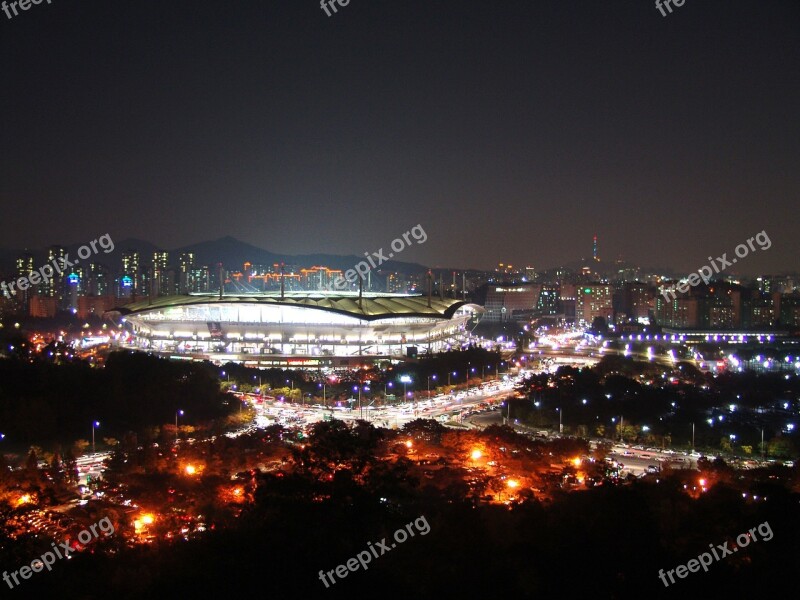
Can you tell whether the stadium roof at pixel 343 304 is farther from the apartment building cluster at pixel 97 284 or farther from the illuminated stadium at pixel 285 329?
the apartment building cluster at pixel 97 284

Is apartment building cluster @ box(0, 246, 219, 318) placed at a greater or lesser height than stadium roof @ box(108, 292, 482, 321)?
greater

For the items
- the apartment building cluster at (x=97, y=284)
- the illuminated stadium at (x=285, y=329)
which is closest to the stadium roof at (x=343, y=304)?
the illuminated stadium at (x=285, y=329)

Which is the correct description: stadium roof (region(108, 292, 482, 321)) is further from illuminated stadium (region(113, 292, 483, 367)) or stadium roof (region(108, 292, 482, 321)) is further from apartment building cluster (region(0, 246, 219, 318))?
apartment building cluster (region(0, 246, 219, 318))

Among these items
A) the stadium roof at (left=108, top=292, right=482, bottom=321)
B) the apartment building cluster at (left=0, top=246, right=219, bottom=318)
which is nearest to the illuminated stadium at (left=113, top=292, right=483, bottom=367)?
the stadium roof at (left=108, top=292, right=482, bottom=321)

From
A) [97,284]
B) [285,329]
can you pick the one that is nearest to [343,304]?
[285,329]

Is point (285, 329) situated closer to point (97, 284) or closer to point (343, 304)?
point (343, 304)

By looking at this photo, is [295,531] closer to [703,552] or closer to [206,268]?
[703,552]

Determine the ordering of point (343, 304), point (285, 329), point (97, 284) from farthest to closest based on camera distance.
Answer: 1. point (97, 284)
2. point (343, 304)
3. point (285, 329)

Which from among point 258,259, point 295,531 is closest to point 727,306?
point 295,531
